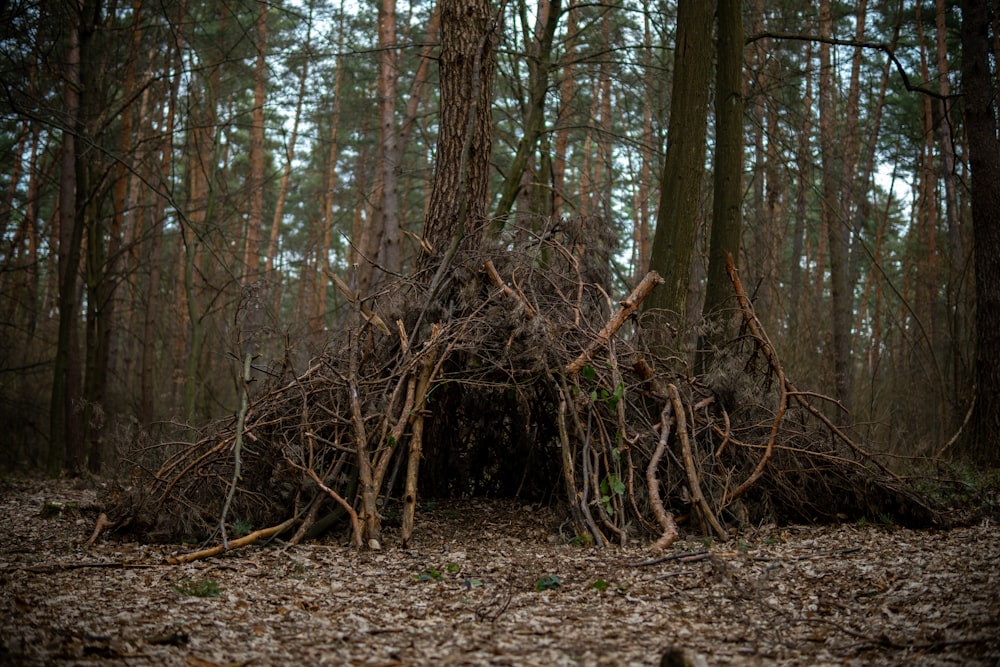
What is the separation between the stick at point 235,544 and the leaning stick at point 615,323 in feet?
6.23

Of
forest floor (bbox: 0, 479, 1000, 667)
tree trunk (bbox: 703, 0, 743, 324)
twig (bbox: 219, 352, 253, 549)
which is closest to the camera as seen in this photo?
forest floor (bbox: 0, 479, 1000, 667)

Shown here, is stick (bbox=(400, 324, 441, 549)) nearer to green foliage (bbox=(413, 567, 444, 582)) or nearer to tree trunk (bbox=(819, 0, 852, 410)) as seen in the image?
green foliage (bbox=(413, 567, 444, 582))

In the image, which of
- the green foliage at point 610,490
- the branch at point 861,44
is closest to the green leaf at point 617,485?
the green foliage at point 610,490

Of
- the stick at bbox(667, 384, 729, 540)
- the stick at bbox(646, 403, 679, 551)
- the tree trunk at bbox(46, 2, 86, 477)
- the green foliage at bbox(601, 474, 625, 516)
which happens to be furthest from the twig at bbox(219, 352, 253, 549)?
the tree trunk at bbox(46, 2, 86, 477)

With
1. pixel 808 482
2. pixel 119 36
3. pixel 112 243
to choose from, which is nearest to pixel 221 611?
pixel 808 482

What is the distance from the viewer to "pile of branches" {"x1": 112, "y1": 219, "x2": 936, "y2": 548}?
14.8 ft

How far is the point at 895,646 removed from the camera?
104 inches

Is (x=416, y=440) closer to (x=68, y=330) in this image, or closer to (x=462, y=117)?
(x=462, y=117)

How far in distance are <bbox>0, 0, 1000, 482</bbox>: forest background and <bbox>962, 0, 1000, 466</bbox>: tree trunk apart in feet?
0.16

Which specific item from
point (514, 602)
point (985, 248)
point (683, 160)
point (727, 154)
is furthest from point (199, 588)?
point (985, 248)

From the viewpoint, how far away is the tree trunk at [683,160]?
5.99 metres

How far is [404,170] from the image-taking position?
26.6 feet

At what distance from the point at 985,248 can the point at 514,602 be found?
22.2ft

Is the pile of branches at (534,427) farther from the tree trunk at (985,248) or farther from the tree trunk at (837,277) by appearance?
the tree trunk at (837,277)
